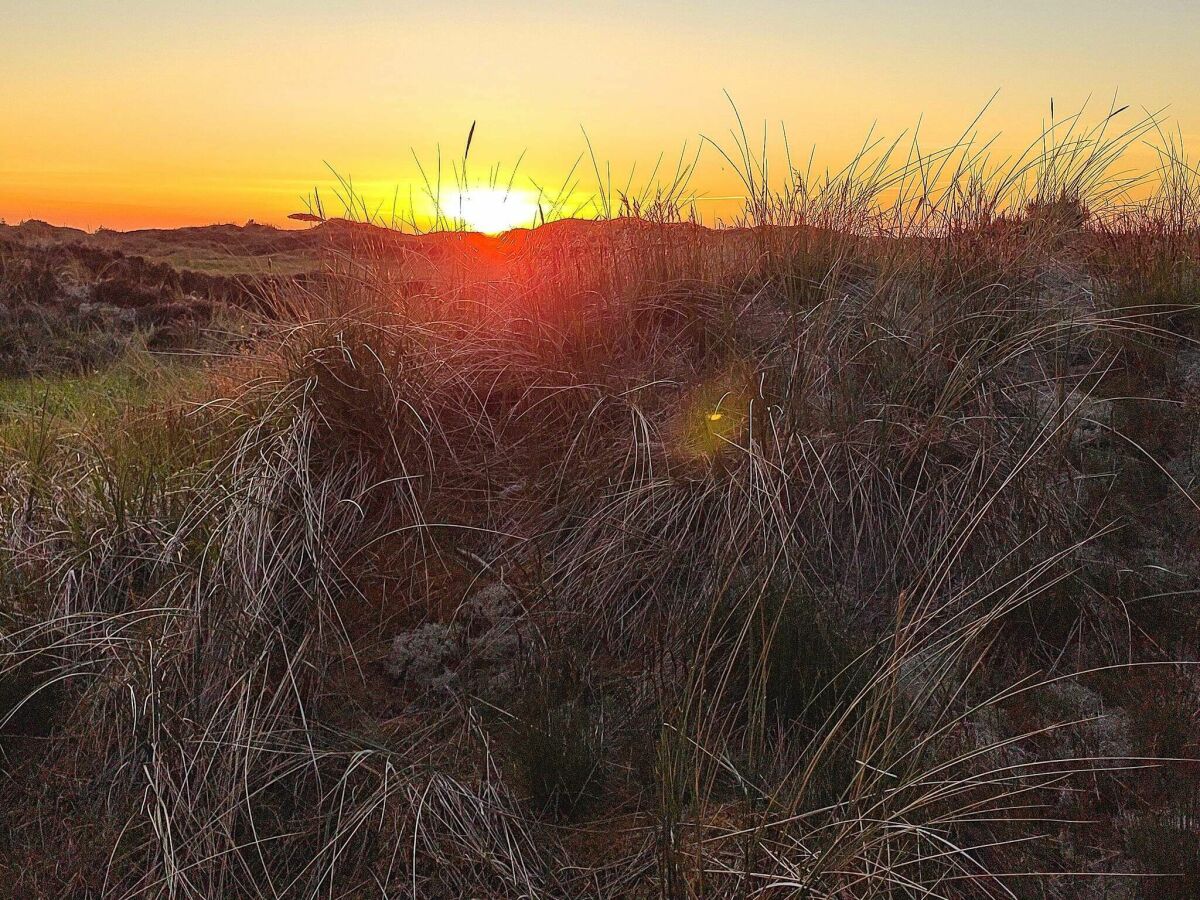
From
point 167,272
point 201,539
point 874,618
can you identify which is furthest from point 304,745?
point 167,272

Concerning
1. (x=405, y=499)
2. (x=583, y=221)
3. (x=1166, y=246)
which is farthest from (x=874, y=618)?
Answer: (x=1166, y=246)

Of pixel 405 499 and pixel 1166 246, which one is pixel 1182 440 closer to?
pixel 1166 246

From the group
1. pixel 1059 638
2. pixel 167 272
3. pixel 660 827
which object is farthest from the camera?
pixel 167 272

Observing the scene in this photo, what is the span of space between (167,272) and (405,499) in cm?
1167

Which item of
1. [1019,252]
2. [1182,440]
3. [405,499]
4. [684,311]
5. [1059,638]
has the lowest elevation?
[1059,638]

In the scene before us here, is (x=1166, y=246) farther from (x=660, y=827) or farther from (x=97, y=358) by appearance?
(x=97, y=358)

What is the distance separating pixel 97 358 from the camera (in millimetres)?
8773

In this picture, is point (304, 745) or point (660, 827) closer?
point (660, 827)

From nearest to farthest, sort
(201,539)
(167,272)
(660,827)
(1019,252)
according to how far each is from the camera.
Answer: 1. (660,827)
2. (201,539)
3. (1019,252)
4. (167,272)

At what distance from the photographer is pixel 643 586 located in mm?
2711

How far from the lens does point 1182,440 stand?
309 centimetres

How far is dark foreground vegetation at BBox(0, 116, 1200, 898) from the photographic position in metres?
1.97

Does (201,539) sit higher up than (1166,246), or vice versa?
(1166,246)

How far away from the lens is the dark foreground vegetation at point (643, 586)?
6.46 feet
